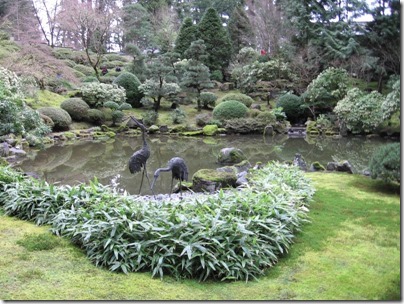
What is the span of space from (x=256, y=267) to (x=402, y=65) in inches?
67.2

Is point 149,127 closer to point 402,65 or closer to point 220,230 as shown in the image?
point 220,230

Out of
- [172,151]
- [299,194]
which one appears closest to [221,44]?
[172,151]

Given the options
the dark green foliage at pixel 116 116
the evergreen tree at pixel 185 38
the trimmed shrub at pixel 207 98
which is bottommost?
the dark green foliage at pixel 116 116

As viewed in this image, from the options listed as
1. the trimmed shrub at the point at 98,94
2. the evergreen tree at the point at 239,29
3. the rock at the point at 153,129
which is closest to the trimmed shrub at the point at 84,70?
the trimmed shrub at the point at 98,94

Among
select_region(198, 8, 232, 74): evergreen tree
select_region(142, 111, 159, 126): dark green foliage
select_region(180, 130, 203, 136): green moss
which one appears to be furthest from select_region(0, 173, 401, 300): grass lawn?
select_region(198, 8, 232, 74): evergreen tree

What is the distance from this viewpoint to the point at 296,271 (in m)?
2.86

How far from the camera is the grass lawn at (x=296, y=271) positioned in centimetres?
227

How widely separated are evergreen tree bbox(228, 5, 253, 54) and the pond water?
971 cm

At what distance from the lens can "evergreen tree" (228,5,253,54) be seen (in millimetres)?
21672

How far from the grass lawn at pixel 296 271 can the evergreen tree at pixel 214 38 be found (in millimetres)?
17625

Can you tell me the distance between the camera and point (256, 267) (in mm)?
2889

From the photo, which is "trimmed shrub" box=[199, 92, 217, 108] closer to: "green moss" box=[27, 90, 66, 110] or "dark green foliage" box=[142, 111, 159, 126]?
"dark green foliage" box=[142, 111, 159, 126]

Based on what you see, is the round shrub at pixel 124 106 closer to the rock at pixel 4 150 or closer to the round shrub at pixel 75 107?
the round shrub at pixel 75 107

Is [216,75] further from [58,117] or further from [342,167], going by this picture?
[342,167]
